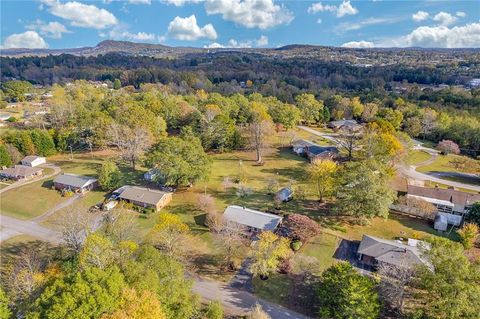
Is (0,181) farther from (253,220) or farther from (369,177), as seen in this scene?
(369,177)

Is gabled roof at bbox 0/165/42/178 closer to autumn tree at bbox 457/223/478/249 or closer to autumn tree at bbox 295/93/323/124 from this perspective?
autumn tree at bbox 457/223/478/249

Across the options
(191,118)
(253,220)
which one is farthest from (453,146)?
(191,118)

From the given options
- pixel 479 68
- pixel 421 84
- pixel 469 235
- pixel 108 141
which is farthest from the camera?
pixel 479 68

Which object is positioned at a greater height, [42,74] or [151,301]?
[42,74]

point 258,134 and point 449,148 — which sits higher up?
point 258,134

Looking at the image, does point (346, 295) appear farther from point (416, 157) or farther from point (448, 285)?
point (416, 157)

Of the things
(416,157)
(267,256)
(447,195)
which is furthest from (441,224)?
(416,157)

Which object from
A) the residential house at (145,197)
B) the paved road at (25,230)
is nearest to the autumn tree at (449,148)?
the residential house at (145,197)
